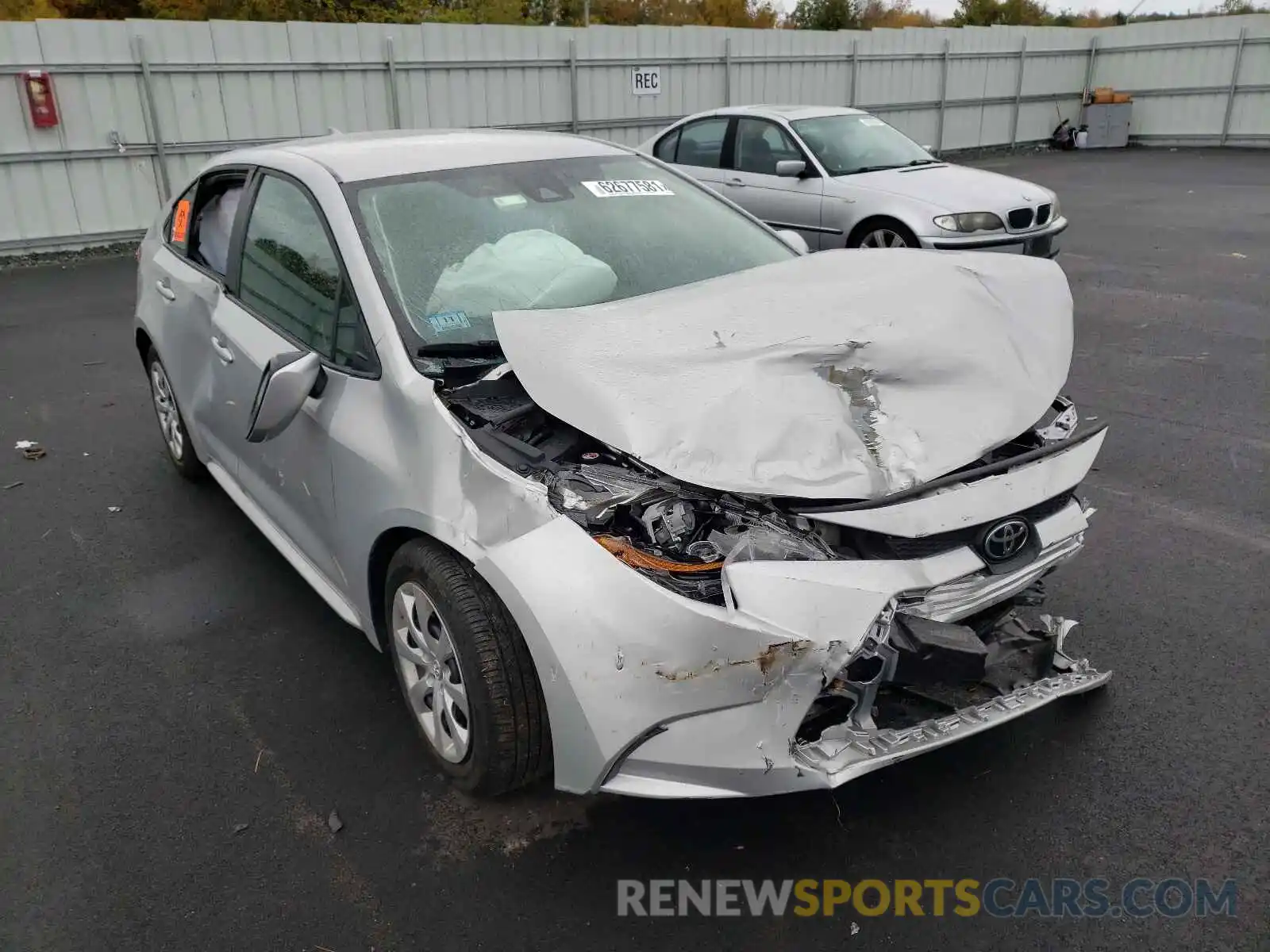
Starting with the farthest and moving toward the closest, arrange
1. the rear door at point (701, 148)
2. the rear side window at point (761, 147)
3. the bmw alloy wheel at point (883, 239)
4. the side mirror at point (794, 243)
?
the rear door at point (701, 148), the rear side window at point (761, 147), the bmw alloy wheel at point (883, 239), the side mirror at point (794, 243)

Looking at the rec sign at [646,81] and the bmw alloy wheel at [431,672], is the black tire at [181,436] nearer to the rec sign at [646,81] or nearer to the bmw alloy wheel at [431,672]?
the bmw alloy wheel at [431,672]

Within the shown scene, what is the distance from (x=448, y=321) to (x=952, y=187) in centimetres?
667

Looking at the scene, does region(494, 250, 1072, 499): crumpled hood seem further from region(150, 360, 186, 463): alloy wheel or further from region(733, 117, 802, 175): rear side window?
region(733, 117, 802, 175): rear side window

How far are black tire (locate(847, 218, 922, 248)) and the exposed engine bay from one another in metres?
6.04

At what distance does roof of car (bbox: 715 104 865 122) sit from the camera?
937 centimetres

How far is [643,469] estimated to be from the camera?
256 cm

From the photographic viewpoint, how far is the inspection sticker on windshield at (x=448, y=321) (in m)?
3.02

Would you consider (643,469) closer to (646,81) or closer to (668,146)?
(668,146)

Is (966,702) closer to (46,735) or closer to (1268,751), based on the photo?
(1268,751)

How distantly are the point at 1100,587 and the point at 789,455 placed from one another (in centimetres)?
200

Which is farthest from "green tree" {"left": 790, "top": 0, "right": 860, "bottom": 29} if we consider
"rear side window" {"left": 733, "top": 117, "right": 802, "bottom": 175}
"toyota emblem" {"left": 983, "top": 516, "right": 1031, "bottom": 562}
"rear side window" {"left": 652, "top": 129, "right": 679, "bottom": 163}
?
"toyota emblem" {"left": 983, "top": 516, "right": 1031, "bottom": 562}

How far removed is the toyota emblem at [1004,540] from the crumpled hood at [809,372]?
0.20m

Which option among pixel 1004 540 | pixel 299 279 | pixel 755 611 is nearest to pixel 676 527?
pixel 755 611

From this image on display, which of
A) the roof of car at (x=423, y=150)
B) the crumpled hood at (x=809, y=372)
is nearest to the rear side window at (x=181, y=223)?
the roof of car at (x=423, y=150)
